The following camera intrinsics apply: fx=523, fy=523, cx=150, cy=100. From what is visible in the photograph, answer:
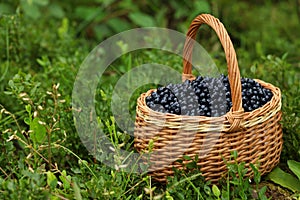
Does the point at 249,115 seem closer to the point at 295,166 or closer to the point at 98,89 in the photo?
the point at 295,166

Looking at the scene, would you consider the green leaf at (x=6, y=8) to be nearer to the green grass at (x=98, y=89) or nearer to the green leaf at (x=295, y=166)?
the green grass at (x=98, y=89)

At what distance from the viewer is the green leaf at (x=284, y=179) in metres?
1.62

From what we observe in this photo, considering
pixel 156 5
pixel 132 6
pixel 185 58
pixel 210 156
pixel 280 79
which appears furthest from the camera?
pixel 156 5

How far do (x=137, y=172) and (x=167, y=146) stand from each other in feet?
0.41

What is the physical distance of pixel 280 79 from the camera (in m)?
2.12

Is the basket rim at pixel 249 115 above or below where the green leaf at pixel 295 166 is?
above

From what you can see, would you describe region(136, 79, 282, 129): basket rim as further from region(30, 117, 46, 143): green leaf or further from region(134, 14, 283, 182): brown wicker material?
region(30, 117, 46, 143): green leaf

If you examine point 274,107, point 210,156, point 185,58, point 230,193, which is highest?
point 185,58

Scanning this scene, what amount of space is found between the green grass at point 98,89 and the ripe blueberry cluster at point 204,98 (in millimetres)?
157

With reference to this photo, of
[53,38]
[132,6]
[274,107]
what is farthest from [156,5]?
[274,107]

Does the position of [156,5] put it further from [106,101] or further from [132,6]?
Result: [106,101]

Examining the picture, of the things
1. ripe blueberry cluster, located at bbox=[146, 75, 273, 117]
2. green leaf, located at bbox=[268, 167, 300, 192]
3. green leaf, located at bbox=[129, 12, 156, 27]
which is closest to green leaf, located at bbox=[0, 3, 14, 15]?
green leaf, located at bbox=[129, 12, 156, 27]

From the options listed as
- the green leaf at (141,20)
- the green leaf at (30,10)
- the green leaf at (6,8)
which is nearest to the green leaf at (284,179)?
the green leaf at (141,20)

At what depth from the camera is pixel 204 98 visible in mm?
1566
